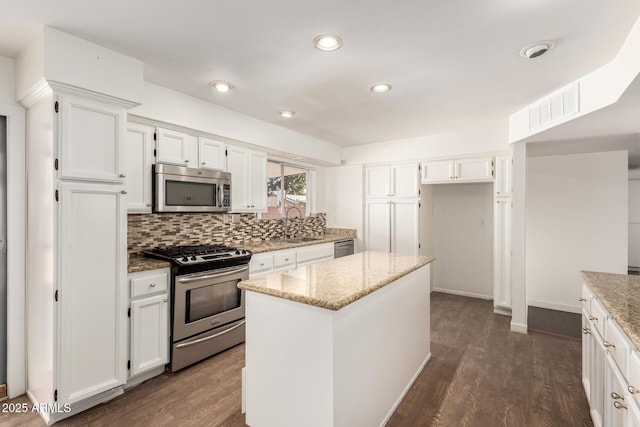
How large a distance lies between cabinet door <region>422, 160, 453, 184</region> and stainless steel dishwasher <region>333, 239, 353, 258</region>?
4.77ft

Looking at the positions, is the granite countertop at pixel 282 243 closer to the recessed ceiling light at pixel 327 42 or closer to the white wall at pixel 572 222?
the recessed ceiling light at pixel 327 42

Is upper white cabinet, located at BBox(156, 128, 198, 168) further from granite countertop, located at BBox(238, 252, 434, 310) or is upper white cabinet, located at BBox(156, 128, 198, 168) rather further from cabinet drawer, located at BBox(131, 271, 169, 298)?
granite countertop, located at BBox(238, 252, 434, 310)

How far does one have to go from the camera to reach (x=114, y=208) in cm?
221

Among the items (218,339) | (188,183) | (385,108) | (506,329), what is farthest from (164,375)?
(506,329)

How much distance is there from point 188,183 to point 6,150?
124 cm

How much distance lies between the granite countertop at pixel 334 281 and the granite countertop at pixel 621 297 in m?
1.03

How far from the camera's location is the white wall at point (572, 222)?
3.90 m

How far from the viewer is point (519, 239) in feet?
11.5

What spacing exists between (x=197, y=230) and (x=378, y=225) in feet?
8.75

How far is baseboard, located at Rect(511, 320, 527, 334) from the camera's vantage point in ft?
11.5

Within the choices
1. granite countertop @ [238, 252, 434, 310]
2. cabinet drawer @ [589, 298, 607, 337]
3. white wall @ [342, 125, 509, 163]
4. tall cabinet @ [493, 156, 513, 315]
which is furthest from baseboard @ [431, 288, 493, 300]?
cabinet drawer @ [589, 298, 607, 337]

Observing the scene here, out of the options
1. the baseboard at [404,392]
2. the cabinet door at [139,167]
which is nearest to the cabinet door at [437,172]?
the baseboard at [404,392]

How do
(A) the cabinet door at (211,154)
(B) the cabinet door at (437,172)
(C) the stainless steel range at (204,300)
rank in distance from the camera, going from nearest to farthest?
(C) the stainless steel range at (204,300), (A) the cabinet door at (211,154), (B) the cabinet door at (437,172)

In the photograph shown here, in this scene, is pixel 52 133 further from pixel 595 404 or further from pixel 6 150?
pixel 595 404
